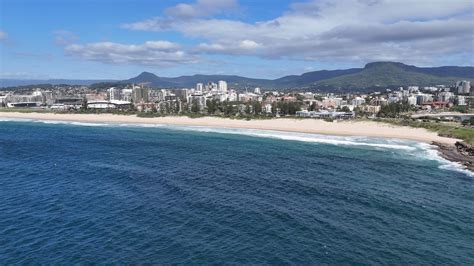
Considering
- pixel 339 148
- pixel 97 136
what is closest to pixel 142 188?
pixel 339 148

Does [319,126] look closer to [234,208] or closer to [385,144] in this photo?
[385,144]

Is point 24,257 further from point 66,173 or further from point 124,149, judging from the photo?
point 124,149

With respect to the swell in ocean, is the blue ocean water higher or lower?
higher

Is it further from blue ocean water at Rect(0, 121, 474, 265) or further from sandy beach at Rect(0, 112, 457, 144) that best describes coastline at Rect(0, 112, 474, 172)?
blue ocean water at Rect(0, 121, 474, 265)

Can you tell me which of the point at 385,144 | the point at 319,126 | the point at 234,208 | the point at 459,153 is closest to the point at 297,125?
the point at 319,126

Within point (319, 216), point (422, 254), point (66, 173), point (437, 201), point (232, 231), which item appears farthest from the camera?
point (66, 173)

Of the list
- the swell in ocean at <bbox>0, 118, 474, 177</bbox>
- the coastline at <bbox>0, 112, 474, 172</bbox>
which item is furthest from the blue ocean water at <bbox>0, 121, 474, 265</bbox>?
the coastline at <bbox>0, 112, 474, 172</bbox>

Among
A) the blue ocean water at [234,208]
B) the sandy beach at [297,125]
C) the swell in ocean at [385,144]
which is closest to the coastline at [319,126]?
the sandy beach at [297,125]
